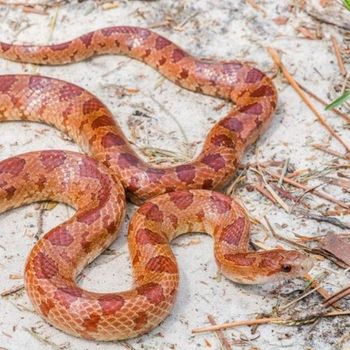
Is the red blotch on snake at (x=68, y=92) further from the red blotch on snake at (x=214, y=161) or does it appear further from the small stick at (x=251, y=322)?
the small stick at (x=251, y=322)

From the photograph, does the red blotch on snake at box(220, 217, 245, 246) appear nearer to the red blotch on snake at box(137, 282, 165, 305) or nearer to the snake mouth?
the snake mouth

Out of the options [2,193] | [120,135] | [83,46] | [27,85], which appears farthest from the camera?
[83,46]

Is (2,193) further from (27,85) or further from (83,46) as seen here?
(83,46)

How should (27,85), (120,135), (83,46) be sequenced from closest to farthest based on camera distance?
1. (120,135)
2. (27,85)
3. (83,46)

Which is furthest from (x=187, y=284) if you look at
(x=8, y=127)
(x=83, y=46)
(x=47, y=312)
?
(x=83, y=46)

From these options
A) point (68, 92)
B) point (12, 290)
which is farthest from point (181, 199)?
point (68, 92)

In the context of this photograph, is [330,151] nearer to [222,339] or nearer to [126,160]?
[126,160]

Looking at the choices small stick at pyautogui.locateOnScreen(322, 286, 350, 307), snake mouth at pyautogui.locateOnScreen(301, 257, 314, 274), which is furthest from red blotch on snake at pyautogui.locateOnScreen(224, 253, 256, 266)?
small stick at pyautogui.locateOnScreen(322, 286, 350, 307)
